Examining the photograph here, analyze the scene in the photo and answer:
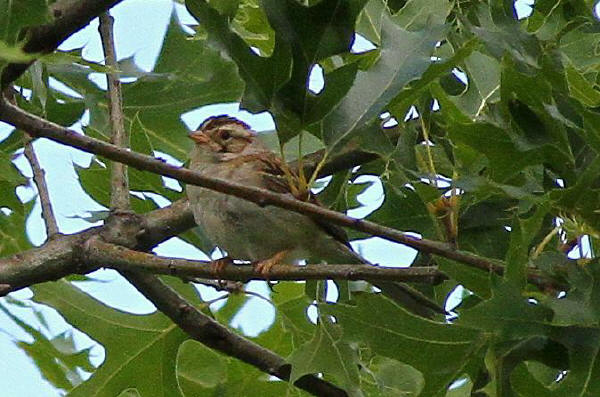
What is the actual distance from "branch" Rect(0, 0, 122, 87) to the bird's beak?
2.33 metres

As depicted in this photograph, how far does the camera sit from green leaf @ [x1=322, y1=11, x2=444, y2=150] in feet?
11.6

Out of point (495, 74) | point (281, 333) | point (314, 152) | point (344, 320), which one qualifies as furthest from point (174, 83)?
point (344, 320)

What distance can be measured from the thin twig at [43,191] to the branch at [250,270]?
1.35ft

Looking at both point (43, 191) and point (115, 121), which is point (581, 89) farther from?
point (43, 191)

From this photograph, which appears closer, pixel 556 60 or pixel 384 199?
pixel 556 60

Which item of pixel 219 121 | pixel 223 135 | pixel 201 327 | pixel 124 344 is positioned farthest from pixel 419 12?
pixel 219 121

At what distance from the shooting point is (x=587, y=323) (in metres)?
3.26

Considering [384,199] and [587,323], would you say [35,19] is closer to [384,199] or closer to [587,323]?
[587,323]

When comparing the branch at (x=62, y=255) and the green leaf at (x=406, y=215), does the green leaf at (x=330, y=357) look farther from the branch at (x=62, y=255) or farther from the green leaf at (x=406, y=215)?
the branch at (x=62, y=255)

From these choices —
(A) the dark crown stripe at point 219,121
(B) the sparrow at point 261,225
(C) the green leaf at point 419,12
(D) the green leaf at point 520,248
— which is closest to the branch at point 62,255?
(B) the sparrow at point 261,225

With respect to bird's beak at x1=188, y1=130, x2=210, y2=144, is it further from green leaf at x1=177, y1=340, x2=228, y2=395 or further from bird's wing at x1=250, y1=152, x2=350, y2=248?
green leaf at x1=177, y1=340, x2=228, y2=395

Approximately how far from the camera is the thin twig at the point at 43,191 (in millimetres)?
4473

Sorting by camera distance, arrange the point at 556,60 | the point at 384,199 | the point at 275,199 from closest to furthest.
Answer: the point at 275,199 → the point at 556,60 → the point at 384,199

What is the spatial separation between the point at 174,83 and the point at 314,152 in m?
0.83
